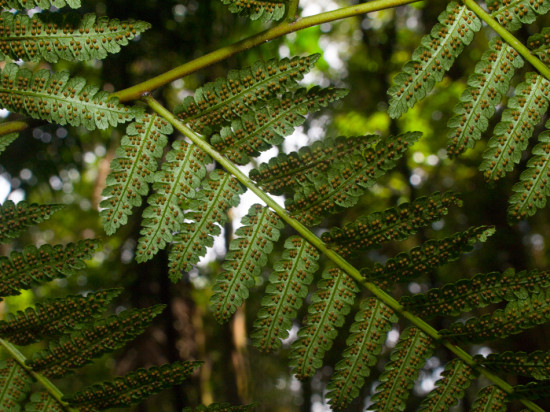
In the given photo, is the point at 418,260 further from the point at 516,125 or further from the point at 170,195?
the point at 170,195

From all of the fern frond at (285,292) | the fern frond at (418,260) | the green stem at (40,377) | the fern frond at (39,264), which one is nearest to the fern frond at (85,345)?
the green stem at (40,377)

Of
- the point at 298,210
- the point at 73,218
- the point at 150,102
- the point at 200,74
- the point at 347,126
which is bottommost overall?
the point at 298,210

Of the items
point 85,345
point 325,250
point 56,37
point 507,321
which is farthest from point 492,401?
point 56,37

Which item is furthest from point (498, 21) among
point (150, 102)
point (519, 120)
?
point (150, 102)

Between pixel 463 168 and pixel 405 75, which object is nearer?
pixel 405 75

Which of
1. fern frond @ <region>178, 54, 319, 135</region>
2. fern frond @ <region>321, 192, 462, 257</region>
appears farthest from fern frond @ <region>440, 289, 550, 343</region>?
fern frond @ <region>178, 54, 319, 135</region>

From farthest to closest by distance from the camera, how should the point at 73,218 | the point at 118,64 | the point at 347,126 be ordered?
the point at 73,218 → the point at 347,126 → the point at 118,64

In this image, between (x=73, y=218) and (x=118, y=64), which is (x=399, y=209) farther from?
(x=73, y=218)
